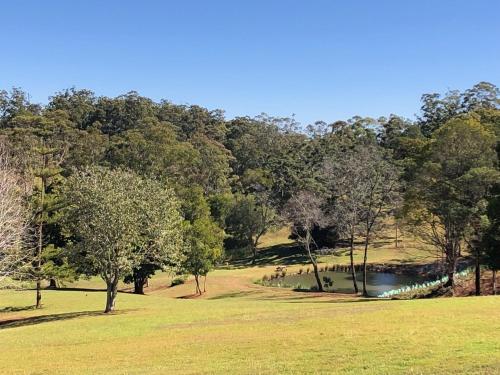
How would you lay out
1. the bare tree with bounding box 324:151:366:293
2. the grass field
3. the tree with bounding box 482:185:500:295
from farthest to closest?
the bare tree with bounding box 324:151:366:293 < the tree with bounding box 482:185:500:295 < the grass field

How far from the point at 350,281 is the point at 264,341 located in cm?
4289

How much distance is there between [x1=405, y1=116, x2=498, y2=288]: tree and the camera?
36062 mm

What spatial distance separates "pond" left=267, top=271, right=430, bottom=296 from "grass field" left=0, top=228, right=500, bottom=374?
2660 centimetres

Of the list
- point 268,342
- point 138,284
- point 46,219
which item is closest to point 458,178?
point 268,342

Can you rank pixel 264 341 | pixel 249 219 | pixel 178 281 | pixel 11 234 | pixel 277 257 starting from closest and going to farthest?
1. pixel 264 341
2. pixel 11 234
3. pixel 178 281
4. pixel 277 257
5. pixel 249 219

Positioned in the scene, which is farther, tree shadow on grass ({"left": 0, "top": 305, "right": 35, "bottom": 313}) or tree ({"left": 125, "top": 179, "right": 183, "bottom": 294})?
tree shadow on grass ({"left": 0, "top": 305, "right": 35, "bottom": 313})

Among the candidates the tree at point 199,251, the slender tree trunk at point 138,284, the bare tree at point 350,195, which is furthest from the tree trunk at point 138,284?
the bare tree at point 350,195

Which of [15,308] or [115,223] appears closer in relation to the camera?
[115,223]

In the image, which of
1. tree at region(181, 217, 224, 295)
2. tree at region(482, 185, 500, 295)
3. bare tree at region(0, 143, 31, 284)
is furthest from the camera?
tree at region(181, 217, 224, 295)

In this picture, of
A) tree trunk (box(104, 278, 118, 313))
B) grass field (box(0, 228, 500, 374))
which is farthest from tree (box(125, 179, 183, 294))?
grass field (box(0, 228, 500, 374))

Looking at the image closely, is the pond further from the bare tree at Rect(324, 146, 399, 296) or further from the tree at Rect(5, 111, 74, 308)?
the tree at Rect(5, 111, 74, 308)

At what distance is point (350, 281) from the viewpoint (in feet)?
196

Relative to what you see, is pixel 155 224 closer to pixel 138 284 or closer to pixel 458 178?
pixel 138 284

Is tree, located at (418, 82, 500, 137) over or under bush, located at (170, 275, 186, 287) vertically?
over
